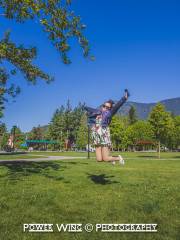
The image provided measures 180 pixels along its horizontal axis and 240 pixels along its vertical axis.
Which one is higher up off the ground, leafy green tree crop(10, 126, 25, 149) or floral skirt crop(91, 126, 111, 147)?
leafy green tree crop(10, 126, 25, 149)

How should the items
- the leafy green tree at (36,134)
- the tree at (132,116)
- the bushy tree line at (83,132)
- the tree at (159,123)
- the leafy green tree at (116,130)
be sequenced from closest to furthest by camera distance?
the tree at (159,123)
the leafy green tree at (116,130)
the bushy tree line at (83,132)
the leafy green tree at (36,134)
the tree at (132,116)

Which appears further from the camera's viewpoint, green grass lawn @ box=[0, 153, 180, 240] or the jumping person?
the jumping person

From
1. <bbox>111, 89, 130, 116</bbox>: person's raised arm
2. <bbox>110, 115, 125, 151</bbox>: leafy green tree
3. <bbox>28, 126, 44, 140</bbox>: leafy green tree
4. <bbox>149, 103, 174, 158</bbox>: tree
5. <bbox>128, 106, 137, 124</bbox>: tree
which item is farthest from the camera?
<bbox>128, 106, 137, 124</bbox>: tree

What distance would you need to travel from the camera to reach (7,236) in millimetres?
4930

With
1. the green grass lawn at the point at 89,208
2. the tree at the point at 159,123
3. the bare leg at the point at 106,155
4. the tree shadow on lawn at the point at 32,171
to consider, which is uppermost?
the tree at the point at 159,123

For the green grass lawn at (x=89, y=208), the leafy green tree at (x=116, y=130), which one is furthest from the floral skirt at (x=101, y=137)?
the leafy green tree at (x=116, y=130)

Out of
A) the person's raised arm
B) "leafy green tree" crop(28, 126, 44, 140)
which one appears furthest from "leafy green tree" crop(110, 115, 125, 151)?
the person's raised arm

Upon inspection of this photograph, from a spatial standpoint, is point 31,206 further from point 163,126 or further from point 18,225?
point 163,126

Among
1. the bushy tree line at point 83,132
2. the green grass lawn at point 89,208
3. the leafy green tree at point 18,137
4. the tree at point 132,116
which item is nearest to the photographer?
the green grass lawn at point 89,208

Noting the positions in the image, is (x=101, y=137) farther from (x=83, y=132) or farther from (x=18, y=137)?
(x=18, y=137)

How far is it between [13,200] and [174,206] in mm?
3978

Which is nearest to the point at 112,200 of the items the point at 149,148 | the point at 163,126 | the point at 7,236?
the point at 7,236

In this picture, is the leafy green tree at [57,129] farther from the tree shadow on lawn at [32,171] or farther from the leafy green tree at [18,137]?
the tree shadow on lawn at [32,171]

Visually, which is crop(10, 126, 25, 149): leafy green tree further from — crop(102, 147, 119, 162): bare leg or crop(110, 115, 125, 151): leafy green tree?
crop(102, 147, 119, 162): bare leg
